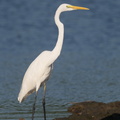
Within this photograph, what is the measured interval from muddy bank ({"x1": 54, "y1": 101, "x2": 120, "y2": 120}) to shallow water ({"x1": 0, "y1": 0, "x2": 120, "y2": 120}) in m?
0.47

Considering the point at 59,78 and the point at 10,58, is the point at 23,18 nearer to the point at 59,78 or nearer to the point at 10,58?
the point at 10,58

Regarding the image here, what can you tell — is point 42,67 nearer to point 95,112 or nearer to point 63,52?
point 95,112

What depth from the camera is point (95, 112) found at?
26.8 ft

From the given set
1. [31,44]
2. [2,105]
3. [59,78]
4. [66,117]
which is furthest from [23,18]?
[66,117]

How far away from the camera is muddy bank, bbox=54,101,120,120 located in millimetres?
7996

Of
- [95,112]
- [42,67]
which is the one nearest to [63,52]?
[42,67]

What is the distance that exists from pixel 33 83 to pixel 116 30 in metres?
9.03

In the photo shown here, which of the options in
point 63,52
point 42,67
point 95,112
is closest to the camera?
point 95,112

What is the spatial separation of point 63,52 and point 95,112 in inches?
266

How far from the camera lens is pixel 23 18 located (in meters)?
19.0

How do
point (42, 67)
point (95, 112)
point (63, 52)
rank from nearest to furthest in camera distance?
point (95, 112) < point (42, 67) < point (63, 52)

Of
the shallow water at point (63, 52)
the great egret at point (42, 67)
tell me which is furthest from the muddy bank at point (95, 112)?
the great egret at point (42, 67)

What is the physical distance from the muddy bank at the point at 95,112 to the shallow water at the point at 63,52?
0.47 meters

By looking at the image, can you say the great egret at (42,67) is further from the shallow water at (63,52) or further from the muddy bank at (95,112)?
the muddy bank at (95,112)
